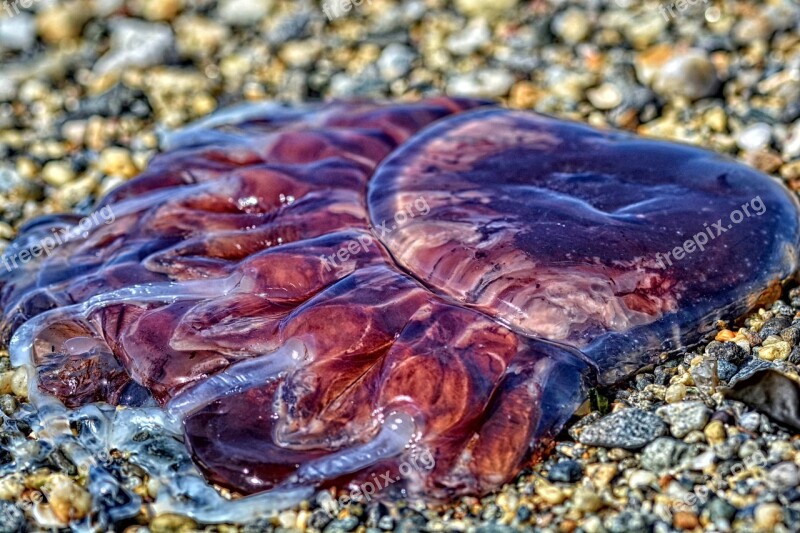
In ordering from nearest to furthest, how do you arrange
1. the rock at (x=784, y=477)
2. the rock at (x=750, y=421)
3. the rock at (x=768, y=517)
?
the rock at (x=768, y=517), the rock at (x=784, y=477), the rock at (x=750, y=421)

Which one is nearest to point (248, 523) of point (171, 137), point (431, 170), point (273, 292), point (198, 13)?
point (273, 292)

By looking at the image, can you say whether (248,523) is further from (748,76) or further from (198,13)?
(198,13)

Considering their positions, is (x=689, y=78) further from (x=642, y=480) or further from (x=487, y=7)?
(x=642, y=480)

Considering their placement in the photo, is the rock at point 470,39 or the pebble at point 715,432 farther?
the rock at point 470,39

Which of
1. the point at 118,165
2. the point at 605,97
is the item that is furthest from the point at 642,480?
the point at 118,165

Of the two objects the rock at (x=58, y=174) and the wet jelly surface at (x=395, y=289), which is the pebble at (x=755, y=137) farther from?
the rock at (x=58, y=174)

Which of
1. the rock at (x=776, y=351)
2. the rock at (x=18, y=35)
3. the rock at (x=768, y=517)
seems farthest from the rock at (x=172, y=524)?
the rock at (x=18, y=35)

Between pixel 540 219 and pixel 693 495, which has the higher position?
pixel 540 219
